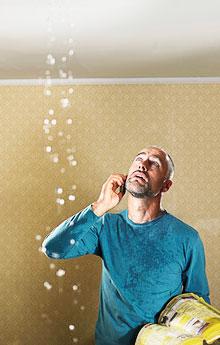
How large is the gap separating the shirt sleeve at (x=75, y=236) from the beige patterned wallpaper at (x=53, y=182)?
3.74 feet

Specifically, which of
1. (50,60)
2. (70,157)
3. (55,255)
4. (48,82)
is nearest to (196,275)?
(55,255)

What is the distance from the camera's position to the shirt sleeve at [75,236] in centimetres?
335

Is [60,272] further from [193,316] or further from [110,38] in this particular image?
[110,38]

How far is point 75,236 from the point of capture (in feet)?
11.1

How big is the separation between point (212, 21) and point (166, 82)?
4.28 ft

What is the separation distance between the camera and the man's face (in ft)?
11.9

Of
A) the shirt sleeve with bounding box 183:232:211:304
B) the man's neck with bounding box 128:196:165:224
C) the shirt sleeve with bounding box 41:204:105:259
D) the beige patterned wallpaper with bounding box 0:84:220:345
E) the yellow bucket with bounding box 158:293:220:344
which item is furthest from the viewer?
the beige patterned wallpaper with bounding box 0:84:220:345

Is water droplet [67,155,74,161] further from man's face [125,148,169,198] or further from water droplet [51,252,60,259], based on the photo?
water droplet [51,252,60,259]

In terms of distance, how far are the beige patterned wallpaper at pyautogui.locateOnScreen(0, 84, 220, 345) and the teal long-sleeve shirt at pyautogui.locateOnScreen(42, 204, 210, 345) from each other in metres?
1.11

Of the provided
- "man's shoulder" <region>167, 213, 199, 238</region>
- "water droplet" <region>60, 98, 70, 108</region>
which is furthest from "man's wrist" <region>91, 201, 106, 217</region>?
"water droplet" <region>60, 98, 70, 108</region>

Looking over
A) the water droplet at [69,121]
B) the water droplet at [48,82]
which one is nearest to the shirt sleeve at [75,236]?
the water droplet at [69,121]

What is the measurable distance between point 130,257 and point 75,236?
33cm

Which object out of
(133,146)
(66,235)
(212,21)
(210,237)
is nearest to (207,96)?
(133,146)

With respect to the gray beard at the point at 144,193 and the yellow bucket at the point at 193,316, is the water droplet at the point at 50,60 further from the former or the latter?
the yellow bucket at the point at 193,316
